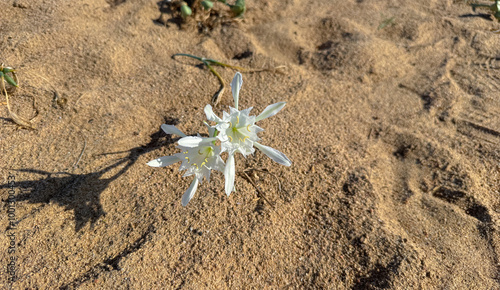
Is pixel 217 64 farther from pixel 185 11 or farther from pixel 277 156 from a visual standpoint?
pixel 277 156

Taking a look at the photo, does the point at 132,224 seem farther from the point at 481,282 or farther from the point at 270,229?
the point at 481,282

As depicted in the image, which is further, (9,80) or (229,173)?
(9,80)

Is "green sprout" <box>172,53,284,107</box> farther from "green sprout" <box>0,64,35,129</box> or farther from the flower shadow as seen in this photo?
"green sprout" <box>0,64,35,129</box>

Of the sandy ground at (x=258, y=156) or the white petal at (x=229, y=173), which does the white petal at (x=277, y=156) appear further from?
the sandy ground at (x=258, y=156)

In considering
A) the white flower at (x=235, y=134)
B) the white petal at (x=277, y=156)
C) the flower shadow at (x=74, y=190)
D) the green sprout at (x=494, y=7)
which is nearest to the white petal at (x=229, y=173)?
the white flower at (x=235, y=134)

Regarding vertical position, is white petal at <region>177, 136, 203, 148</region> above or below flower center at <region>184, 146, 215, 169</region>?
above

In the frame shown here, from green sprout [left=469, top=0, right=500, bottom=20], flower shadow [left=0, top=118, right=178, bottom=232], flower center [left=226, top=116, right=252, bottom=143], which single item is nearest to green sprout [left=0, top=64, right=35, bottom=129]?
flower shadow [left=0, top=118, right=178, bottom=232]

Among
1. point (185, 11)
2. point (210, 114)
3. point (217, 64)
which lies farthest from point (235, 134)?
point (185, 11)

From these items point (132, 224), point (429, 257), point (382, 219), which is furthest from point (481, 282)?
point (132, 224)
